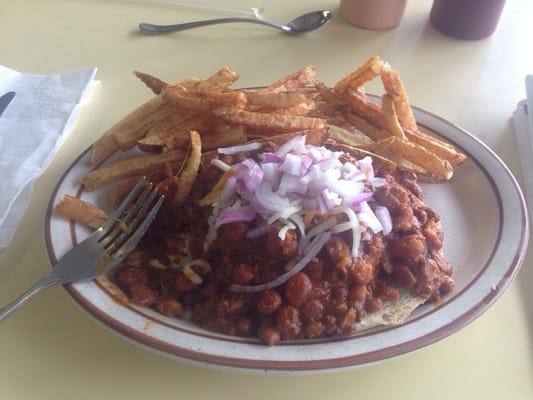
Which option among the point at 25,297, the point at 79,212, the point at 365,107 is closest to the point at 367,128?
the point at 365,107

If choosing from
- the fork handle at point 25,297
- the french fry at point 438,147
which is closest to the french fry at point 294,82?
the french fry at point 438,147

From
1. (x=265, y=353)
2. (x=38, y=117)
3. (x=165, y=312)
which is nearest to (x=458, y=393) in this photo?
(x=265, y=353)

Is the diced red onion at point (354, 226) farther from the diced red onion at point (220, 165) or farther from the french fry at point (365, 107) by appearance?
the french fry at point (365, 107)

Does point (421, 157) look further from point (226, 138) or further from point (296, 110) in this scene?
point (226, 138)

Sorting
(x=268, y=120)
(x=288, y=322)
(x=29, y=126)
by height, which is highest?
(x=268, y=120)

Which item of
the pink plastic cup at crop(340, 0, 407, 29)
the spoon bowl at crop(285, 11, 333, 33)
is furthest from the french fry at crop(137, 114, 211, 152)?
the pink plastic cup at crop(340, 0, 407, 29)
